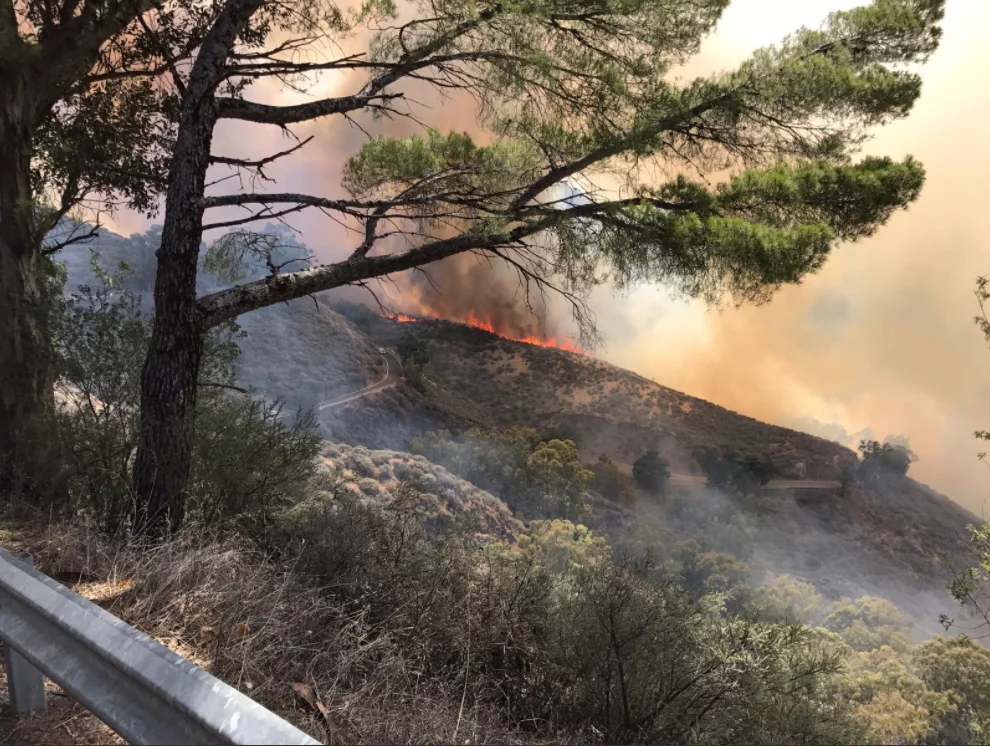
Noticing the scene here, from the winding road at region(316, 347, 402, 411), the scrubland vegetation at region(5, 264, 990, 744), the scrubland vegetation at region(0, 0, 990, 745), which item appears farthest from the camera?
the winding road at region(316, 347, 402, 411)

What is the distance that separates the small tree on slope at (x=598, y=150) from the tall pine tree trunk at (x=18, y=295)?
2.02 m

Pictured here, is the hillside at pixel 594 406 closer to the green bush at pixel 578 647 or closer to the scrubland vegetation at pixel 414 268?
the scrubland vegetation at pixel 414 268

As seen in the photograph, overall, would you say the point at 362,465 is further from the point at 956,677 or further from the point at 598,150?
the point at 956,677

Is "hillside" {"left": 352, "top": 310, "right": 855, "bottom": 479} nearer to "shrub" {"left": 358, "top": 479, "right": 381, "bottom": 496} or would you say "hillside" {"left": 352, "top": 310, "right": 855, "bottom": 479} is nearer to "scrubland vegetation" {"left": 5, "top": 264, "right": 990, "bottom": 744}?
"shrub" {"left": 358, "top": 479, "right": 381, "bottom": 496}

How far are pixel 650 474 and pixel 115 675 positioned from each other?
62.5 ft

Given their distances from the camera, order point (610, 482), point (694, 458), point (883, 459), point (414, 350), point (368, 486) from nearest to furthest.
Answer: point (368, 486)
point (883, 459)
point (610, 482)
point (694, 458)
point (414, 350)

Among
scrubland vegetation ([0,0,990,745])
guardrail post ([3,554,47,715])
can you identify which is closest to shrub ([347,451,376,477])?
scrubland vegetation ([0,0,990,745])

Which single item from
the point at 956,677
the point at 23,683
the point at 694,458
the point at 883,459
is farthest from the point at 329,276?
the point at 883,459

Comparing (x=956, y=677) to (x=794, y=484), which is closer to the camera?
(x=956, y=677)

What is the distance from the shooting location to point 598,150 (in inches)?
271

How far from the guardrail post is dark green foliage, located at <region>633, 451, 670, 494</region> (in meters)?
18.5

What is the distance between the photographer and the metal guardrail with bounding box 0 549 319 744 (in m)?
1.52

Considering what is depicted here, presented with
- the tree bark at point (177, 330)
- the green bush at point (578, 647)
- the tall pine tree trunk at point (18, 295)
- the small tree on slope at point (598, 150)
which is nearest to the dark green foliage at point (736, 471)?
the green bush at point (578, 647)

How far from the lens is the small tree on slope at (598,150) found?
5887 mm
